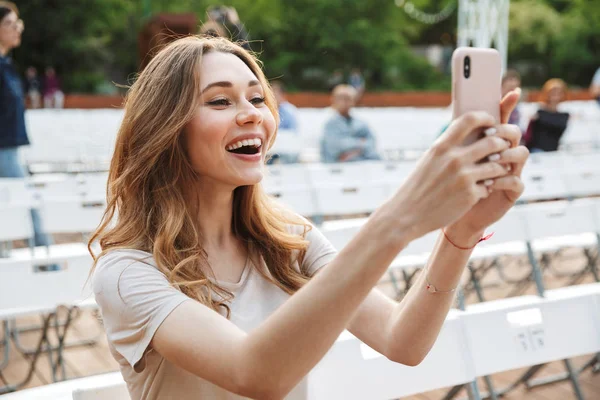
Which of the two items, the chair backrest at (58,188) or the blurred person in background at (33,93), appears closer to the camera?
the chair backrest at (58,188)

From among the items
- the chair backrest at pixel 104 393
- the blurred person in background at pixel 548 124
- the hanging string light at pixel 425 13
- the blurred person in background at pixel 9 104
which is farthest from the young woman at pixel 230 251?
the hanging string light at pixel 425 13

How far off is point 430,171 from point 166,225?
27.3 inches

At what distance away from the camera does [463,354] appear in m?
2.03

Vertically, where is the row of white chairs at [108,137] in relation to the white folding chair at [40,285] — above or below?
above

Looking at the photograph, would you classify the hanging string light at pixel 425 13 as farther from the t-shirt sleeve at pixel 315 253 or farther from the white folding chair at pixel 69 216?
the t-shirt sleeve at pixel 315 253

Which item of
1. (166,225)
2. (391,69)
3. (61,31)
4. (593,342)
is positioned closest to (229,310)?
(166,225)

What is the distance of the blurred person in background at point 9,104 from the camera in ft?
16.1

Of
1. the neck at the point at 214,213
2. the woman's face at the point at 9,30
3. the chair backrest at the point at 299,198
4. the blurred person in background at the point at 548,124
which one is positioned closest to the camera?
the neck at the point at 214,213

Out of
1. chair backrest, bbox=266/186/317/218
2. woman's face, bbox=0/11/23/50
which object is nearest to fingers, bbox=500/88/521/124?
chair backrest, bbox=266/186/317/218

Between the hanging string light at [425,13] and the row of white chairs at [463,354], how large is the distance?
1475 inches

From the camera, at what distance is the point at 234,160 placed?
1376 millimetres

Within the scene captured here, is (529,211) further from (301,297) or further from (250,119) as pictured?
(301,297)

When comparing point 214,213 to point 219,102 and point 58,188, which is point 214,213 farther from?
A: point 58,188

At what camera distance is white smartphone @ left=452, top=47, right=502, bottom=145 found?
0.94 metres
